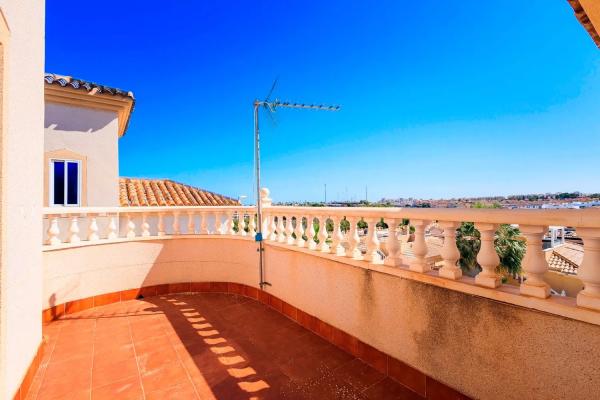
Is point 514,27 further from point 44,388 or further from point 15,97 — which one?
point 44,388

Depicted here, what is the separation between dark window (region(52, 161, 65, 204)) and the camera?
6383 millimetres

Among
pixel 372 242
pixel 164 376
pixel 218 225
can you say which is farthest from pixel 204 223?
pixel 372 242

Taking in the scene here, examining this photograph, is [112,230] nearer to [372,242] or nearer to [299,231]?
[299,231]

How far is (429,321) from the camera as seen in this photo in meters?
2.13

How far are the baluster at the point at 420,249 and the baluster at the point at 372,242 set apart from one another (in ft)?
1.39

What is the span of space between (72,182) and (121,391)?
632 cm

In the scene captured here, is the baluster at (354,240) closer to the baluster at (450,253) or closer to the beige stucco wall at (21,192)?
the baluster at (450,253)

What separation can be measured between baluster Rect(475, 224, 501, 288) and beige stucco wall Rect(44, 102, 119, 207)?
8.18m

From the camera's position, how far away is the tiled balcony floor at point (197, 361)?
230cm

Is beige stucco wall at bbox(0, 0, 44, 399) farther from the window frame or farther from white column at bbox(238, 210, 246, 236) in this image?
the window frame

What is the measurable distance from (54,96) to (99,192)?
244 centimetres

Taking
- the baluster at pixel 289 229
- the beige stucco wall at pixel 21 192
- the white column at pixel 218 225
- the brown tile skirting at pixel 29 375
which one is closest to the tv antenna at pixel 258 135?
the baluster at pixel 289 229

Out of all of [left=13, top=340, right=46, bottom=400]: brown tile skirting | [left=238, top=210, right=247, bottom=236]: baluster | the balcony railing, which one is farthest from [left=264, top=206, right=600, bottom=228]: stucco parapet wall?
[left=13, top=340, right=46, bottom=400]: brown tile skirting

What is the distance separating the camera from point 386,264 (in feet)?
8.07
